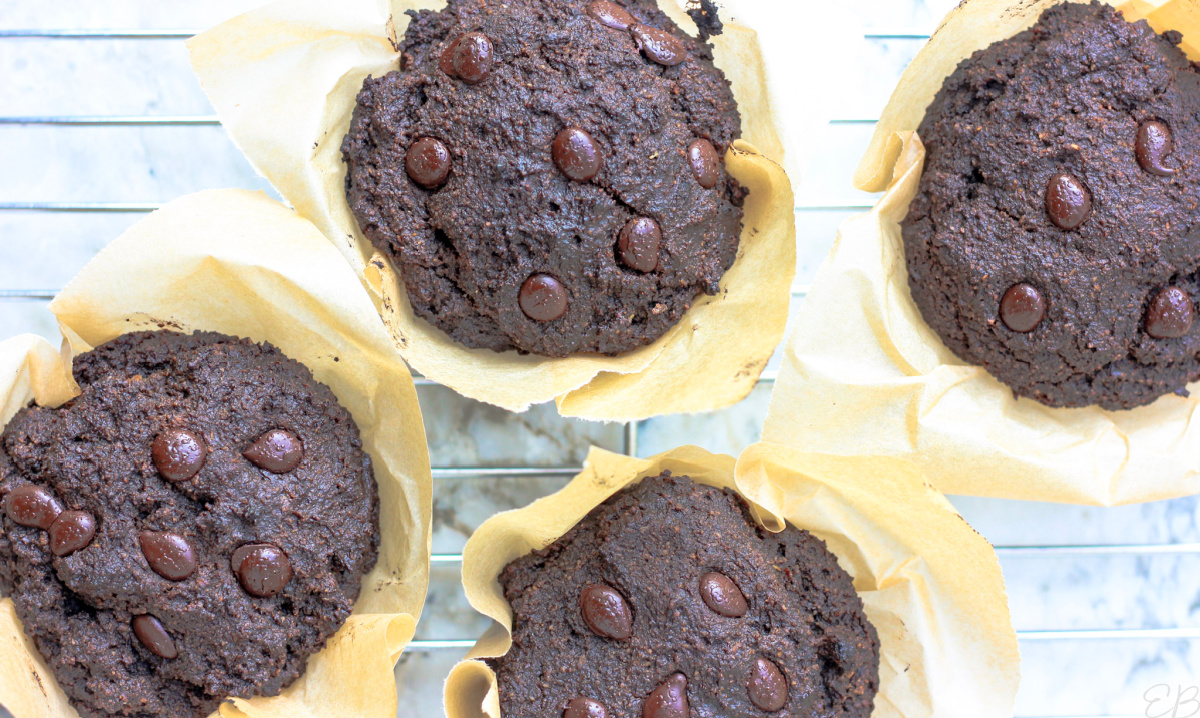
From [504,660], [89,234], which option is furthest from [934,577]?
[89,234]

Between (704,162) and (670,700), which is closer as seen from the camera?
(670,700)

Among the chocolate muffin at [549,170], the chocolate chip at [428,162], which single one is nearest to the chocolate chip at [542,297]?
the chocolate muffin at [549,170]

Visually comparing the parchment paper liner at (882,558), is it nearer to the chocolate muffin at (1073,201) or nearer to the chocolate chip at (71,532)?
the chocolate muffin at (1073,201)

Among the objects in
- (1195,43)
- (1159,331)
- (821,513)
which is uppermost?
(1195,43)

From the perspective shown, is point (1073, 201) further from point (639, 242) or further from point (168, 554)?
point (168, 554)

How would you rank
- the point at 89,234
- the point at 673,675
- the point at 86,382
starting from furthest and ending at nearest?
1. the point at 89,234
2. the point at 86,382
3. the point at 673,675

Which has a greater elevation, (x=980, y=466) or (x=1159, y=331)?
(x=1159, y=331)

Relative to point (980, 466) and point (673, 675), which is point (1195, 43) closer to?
point (980, 466)

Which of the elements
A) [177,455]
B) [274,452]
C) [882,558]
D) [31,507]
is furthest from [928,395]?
[31,507]
